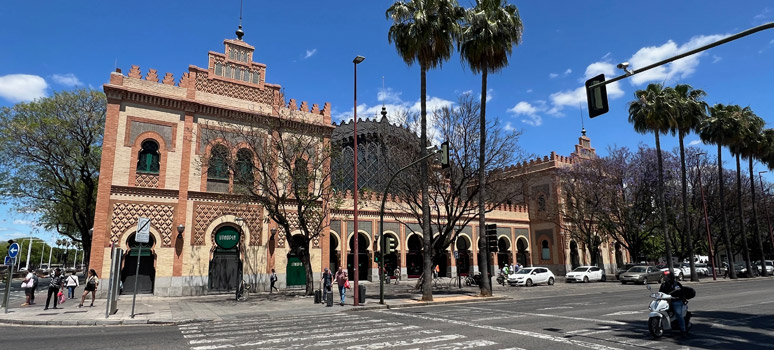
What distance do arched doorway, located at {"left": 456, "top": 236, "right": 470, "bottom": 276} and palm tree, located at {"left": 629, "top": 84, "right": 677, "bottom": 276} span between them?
1624 cm

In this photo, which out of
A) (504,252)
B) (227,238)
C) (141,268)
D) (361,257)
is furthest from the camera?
(504,252)

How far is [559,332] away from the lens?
10305mm

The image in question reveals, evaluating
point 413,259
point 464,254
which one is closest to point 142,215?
point 413,259

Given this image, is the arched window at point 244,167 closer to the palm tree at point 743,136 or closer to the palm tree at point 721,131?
the palm tree at point 721,131

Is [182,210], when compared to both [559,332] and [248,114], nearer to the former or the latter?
[248,114]

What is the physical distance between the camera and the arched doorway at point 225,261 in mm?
24234

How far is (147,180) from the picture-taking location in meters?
23.1

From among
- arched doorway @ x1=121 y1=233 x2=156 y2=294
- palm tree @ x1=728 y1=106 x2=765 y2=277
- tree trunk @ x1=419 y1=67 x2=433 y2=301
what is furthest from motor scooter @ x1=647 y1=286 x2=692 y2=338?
palm tree @ x1=728 y1=106 x2=765 y2=277

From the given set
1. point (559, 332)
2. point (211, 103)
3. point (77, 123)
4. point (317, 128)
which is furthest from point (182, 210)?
point (559, 332)

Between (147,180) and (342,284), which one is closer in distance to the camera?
(342,284)

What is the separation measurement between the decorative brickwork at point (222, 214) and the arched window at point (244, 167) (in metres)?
2.01

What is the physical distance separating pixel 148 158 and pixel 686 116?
4044cm

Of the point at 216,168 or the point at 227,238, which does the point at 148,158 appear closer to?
the point at 216,168

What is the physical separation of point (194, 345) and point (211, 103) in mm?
18834
